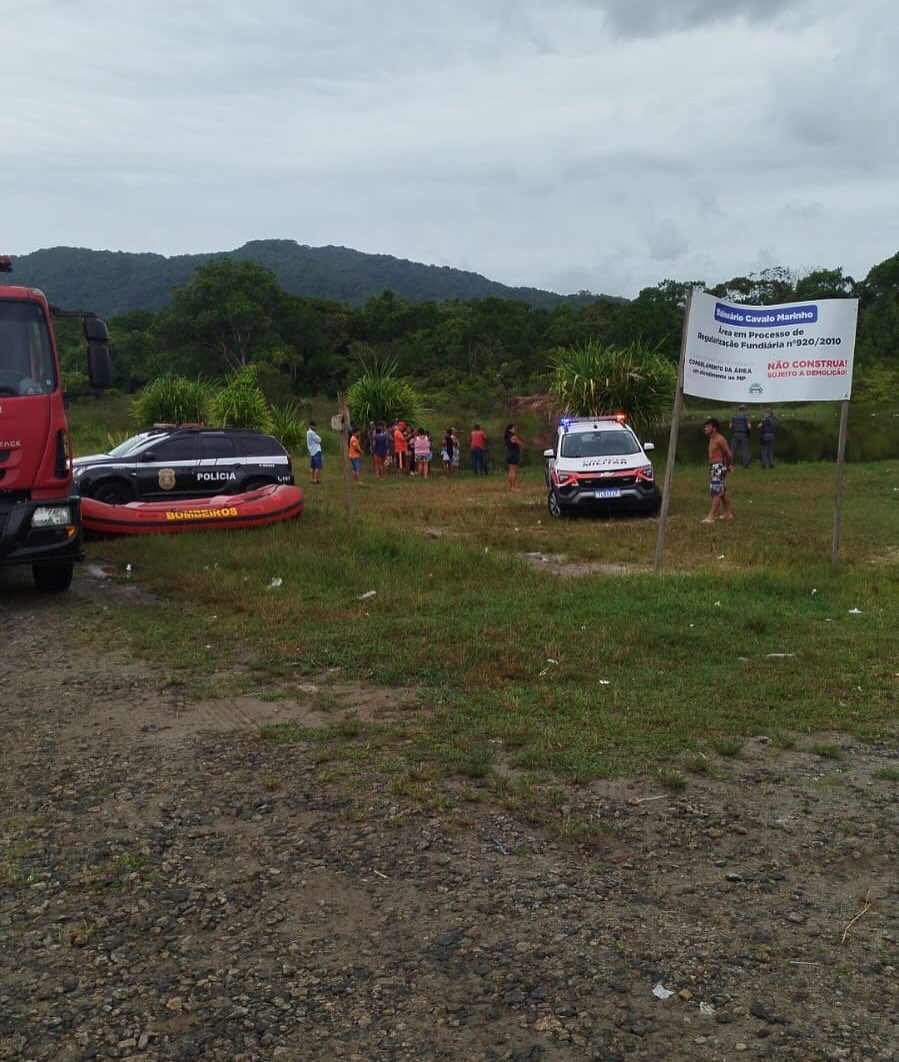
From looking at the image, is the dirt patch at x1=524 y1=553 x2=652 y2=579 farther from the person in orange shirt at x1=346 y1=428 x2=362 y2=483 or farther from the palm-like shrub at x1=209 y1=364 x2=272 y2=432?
the palm-like shrub at x1=209 y1=364 x2=272 y2=432

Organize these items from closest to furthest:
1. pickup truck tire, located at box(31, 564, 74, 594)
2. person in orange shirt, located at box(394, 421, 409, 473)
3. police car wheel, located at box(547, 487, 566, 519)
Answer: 1. pickup truck tire, located at box(31, 564, 74, 594)
2. police car wheel, located at box(547, 487, 566, 519)
3. person in orange shirt, located at box(394, 421, 409, 473)

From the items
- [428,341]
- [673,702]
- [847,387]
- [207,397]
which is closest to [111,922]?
[673,702]

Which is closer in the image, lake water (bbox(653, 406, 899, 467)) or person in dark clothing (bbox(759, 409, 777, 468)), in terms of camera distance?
person in dark clothing (bbox(759, 409, 777, 468))

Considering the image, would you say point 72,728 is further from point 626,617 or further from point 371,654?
point 626,617

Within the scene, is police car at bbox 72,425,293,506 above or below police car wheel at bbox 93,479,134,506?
above

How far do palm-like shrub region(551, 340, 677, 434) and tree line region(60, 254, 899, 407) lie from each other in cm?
4050

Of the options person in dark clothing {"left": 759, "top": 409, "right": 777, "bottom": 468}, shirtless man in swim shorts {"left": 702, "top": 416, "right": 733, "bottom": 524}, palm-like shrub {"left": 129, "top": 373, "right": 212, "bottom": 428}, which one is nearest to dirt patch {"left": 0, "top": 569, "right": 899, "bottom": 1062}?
shirtless man in swim shorts {"left": 702, "top": 416, "right": 733, "bottom": 524}

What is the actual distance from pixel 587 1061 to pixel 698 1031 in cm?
38

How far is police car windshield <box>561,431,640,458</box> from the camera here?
18391 millimetres

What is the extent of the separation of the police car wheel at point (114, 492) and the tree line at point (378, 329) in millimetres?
54368

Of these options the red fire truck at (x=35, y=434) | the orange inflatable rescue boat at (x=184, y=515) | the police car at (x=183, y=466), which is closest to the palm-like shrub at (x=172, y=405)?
the police car at (x=183, y=466)

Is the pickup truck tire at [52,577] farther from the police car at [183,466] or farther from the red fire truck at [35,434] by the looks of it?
Result: the police car at [183,466]

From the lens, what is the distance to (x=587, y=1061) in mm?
3072

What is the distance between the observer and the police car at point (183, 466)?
57.8 ft
